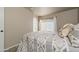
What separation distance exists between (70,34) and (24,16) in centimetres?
77

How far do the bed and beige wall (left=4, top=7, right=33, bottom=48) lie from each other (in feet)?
0.32

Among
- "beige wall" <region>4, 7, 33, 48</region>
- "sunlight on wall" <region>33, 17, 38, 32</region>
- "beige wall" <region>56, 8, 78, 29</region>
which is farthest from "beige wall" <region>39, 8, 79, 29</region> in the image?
"beige wall" <region>4, 7, 33, 48</region>

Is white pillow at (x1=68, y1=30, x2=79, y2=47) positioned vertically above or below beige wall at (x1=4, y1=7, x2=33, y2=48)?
below

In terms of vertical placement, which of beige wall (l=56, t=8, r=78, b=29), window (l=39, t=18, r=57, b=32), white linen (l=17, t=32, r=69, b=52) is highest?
beige wall (l=56, t=8, r=78, b=29)

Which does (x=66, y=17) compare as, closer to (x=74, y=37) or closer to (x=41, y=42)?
(x=74, y=37)

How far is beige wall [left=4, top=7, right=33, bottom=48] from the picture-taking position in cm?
155

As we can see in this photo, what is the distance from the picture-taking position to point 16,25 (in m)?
1.65

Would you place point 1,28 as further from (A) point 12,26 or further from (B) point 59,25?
(B) point 59,25

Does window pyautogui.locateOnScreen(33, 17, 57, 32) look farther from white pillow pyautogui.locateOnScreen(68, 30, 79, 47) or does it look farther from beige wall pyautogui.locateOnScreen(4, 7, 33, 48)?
white pillow pyautogui.locateOnScreen(68, 30, 79, 47)

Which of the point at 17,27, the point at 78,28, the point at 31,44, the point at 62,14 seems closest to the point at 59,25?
the point at 62,14

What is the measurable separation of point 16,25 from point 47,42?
1.82 feet

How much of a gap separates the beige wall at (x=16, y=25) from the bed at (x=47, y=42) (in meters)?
0.10

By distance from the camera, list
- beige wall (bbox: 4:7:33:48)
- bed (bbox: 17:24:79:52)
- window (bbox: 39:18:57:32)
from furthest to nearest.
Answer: window (bbox: 39:18:57:32) → beige wall (bbox: 4:7:33:48) → bed (bbox: 17:24:79:52)

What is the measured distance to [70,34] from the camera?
153 cm
